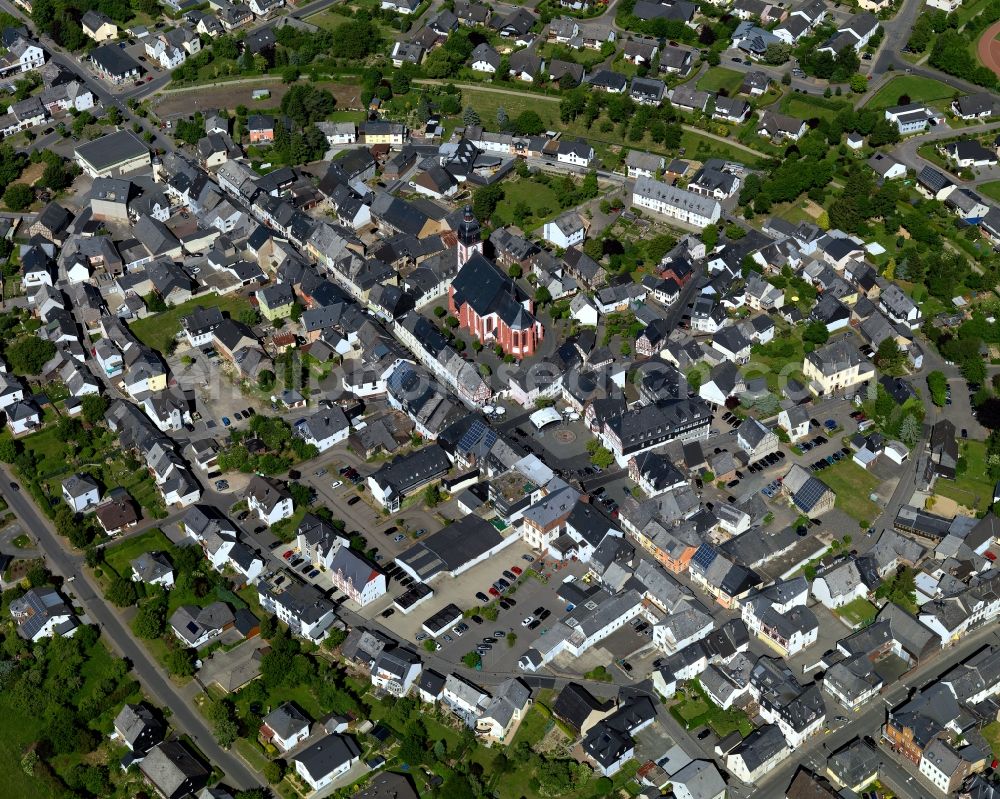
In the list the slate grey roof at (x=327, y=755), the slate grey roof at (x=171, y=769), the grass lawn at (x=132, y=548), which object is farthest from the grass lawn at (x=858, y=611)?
the grass lawn at (x=132, y=548)

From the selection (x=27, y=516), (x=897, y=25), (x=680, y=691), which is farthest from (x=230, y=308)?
(x=897, y=25)

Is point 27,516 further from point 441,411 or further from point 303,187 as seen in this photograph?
point 303,187

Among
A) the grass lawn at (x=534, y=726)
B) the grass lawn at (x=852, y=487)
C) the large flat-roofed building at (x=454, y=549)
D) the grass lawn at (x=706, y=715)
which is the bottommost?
the grass lawn at (x=534, y=726)

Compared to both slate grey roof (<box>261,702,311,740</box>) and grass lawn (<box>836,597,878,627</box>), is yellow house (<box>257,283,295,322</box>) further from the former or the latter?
grass lawn (<box>836,597,878,627</box>)

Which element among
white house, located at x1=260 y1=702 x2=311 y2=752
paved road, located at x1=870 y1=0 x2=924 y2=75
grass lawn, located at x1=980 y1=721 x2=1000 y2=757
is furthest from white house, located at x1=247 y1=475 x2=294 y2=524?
paved road, located at x1=870 y1=0 x2=924 y2=75

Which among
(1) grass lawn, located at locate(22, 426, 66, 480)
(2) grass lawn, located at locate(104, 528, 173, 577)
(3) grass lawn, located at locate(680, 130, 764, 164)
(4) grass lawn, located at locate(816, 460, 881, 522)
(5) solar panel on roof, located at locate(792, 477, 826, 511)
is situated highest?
(3) grass lawn, located at locate(680, 130, 764, 164)

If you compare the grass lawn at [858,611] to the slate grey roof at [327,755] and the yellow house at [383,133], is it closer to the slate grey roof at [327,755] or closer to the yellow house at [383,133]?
the slate grey roof at [327,755]

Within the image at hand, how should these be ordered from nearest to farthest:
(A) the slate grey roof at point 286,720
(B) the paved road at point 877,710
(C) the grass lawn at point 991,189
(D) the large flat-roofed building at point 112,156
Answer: (B) the paved road at point 877,710, (A) the slate grey roof at point 286,720, (C) the grass lawn at point 991,189, (D) the large flat-roofed building at point 112,156
